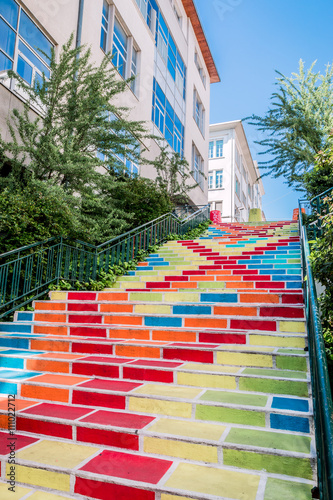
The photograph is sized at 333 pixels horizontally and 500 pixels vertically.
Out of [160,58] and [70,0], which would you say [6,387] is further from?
[160,58]

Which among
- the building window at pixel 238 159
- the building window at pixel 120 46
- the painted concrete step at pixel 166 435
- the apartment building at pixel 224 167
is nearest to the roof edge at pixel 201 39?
the apartment building at pixel 224 167

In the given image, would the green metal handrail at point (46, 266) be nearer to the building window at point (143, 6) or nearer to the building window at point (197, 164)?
the building window at point (143, 6)

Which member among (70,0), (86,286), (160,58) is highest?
(160,58)

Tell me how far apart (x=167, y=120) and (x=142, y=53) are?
11.1 feet

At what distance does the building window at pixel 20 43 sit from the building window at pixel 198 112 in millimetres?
13958

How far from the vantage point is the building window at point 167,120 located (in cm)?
1578

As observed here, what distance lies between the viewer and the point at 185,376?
3283mm

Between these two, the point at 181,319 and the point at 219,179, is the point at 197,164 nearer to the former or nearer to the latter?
the point at 219,179

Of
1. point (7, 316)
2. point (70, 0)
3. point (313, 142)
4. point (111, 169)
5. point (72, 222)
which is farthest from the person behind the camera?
point (313, 142)

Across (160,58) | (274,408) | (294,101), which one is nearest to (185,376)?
(274,408)

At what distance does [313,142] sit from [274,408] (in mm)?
13682

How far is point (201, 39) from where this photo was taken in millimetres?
22469

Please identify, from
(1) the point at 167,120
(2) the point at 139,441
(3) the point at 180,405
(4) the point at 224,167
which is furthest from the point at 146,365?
(4) the point at 224,167

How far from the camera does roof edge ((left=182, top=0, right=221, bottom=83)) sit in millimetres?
20031
